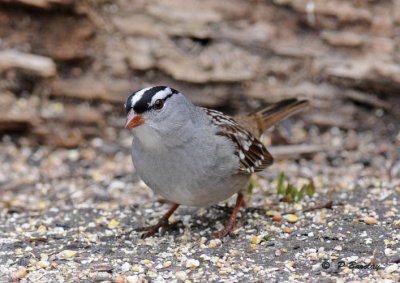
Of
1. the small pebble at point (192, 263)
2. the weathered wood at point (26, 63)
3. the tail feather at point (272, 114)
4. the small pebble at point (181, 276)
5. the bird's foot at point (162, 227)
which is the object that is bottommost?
the small pebble at point (181, 276)

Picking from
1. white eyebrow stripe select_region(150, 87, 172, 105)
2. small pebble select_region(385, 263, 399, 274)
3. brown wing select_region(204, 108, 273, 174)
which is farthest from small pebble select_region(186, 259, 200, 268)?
small pebble select_region(385, 263, 399, 274)

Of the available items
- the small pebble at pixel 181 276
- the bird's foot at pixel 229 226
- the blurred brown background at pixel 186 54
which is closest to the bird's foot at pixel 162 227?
the bird's foot at pixel 229 226

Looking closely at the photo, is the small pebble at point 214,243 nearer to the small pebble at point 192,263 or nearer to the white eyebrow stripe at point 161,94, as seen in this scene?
the small pebble at point 192,263

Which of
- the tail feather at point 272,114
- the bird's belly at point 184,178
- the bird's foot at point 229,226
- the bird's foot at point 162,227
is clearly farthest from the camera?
the tail feather at point 272,114

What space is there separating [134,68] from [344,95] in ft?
6.34

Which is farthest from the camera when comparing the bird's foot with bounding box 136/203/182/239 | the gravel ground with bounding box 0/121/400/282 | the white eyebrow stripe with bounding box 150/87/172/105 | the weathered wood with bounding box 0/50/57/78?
the weathered wood with bounding box 0/50/57/78

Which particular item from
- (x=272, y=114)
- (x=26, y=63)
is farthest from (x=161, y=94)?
(x=26, y=63)

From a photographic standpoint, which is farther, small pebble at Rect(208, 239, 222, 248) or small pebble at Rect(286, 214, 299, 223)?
small pebble at Rect(286, 214, 299, 223)

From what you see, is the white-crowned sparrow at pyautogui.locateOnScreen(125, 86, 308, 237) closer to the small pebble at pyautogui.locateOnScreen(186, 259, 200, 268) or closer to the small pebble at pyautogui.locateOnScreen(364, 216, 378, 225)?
the small pebble at pyautogui.locateOnScreen(186, 259, 200, 268)

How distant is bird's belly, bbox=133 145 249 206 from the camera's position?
440 centimetres

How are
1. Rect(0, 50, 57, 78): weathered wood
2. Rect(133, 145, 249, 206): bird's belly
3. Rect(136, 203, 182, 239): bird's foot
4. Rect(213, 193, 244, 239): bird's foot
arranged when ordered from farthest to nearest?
Rect(0, 50, 57, 78): weathered wood → Rect(136, 203, 182, 239): bird's foot → Rect(213, 193, 244, 239): bird's foot → Rect(133, 145, 249, 206): bird's belly

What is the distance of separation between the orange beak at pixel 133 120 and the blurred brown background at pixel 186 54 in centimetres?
228

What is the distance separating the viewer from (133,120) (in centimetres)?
419

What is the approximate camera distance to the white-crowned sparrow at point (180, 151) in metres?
4.34
